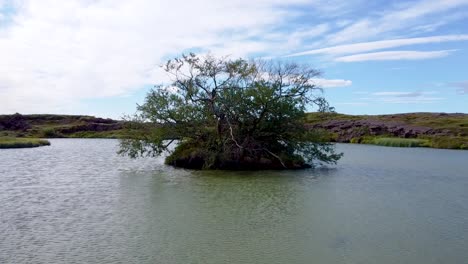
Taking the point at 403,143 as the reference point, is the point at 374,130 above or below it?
above

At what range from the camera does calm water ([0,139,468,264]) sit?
10.9 metres

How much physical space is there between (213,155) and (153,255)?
17293 millimetres

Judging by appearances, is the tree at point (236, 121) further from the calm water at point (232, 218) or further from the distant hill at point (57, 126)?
the distant hill at point (57, 126)

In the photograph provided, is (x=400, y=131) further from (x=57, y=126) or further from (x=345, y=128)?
(x=57, y=126)

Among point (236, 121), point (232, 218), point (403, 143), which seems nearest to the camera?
point (232, 218)

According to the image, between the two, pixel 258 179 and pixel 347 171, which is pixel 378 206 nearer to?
pixel 258 179

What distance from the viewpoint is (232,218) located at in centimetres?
1459

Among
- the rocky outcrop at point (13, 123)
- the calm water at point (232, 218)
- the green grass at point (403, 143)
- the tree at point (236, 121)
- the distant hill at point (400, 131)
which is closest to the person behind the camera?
the calm water at point (232, 218)

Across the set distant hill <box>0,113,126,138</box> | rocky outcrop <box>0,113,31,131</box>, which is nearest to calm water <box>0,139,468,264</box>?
distant hill <box>0,113,126,138</box>

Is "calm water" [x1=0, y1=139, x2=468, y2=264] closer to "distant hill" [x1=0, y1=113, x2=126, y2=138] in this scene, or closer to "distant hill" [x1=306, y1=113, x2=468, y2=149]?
"distant hill" [x1=306, y1=113, x2=468, y2=149]

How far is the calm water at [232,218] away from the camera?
10.9 m

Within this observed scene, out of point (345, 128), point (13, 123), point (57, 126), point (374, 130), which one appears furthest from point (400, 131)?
point (13, 123)

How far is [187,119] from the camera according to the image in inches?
1153

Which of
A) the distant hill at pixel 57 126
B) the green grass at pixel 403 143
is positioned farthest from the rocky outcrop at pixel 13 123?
the green grass at pixel 403 143
